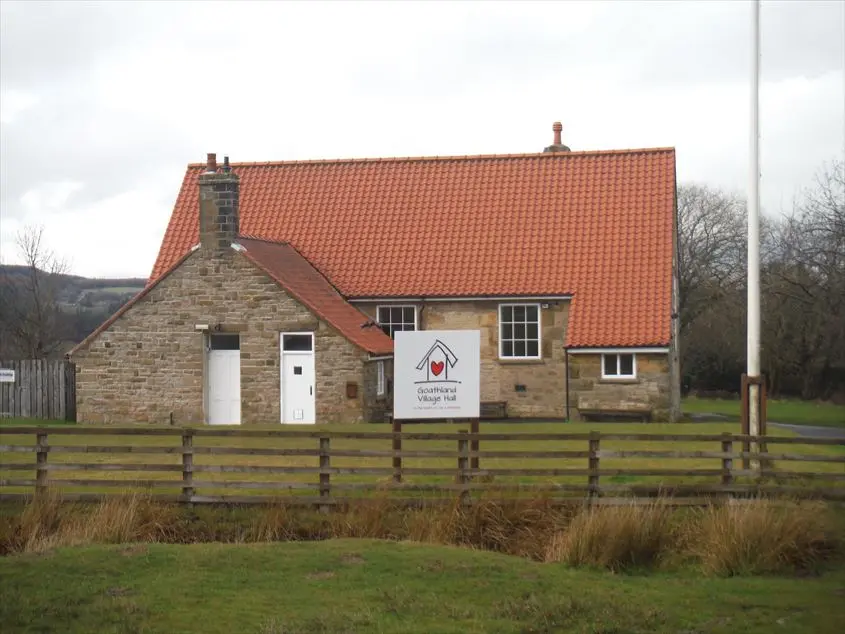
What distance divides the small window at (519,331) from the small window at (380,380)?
3377 mm

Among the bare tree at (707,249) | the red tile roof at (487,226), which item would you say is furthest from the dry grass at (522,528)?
the bare tree at (707,249)

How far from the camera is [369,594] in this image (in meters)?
13.1

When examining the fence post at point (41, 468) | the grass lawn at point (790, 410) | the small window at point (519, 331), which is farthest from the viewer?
the grass lawn at point (790, 410)

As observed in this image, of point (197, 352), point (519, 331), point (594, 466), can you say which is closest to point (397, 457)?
point (594, 466)

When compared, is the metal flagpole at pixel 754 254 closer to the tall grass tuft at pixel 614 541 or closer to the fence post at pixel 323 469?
the tall grass tuft at pixel 614 541

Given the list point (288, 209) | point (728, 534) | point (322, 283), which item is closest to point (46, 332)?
point (288, 209)

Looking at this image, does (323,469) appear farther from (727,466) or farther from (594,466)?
(727,466)

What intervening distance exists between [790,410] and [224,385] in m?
22.3

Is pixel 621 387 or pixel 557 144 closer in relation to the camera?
pixel 621 387

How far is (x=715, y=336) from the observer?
2181 inches

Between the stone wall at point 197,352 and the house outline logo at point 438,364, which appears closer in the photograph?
the house outline logo at point 438,364

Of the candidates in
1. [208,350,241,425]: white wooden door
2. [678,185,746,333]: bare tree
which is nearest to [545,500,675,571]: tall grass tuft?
[208,350,241,425]: white wooden door

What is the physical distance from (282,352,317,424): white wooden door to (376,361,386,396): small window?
1762 millimetres

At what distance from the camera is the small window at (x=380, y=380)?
3158 cm
